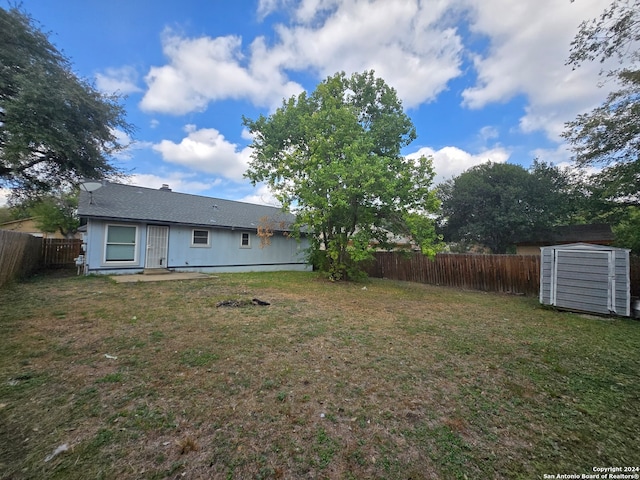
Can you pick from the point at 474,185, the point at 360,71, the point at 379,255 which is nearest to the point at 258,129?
the point at 360,71

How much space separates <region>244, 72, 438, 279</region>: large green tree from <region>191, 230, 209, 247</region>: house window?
140 inches

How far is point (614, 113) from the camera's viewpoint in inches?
378

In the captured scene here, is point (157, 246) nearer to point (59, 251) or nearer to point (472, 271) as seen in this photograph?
point (59, 251)

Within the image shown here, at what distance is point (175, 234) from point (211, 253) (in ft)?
6.01

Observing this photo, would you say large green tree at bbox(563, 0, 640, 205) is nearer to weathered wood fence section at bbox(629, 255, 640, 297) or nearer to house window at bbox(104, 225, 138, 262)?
weathered wood fence section at bbox(629, 255, 640, 297)

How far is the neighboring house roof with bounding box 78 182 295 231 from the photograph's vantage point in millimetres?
10242

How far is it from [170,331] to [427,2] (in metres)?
10.6

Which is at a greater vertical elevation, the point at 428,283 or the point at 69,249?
the point at 69,249

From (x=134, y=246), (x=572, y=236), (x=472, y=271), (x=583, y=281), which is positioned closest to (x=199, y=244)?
(x=134, y=246)

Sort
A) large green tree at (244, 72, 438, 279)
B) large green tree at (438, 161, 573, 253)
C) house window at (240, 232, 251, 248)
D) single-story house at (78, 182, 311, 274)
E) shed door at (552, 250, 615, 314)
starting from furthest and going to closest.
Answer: large green tree at (438, 161, 573, 253) → house window at (240, 232, 251, 248) → single-story house at (78, 182, 311, 274) → large green tree at (244, 72, 438, 279) → shed door at (552, 250, 615, 314)

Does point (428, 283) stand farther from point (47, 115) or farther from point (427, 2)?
point (47, 115)

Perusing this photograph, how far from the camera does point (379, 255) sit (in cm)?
1502

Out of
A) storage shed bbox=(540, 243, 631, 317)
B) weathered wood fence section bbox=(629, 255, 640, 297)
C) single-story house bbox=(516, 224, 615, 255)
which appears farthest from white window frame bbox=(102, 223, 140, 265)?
single-story house bbox=(516, 224, 615, 255)

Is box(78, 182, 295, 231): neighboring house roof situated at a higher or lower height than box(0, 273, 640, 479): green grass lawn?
higher
